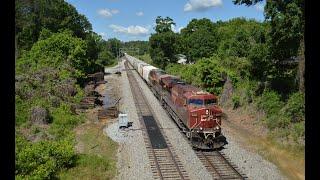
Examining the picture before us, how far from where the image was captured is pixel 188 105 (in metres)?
22.7

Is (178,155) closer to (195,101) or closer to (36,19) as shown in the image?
(195,101)

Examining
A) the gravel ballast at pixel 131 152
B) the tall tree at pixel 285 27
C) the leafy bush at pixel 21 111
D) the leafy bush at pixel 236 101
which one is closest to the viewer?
the gravel ballast at pixel 131 152

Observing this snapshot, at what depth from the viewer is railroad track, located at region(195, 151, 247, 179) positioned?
1817 cm

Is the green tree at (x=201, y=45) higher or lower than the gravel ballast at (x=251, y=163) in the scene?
higher

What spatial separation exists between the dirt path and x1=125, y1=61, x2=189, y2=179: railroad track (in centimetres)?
477

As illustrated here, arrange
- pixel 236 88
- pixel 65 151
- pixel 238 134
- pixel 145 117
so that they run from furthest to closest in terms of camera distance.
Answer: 1. pixel 236 88
2. pixel 145 117
3. pixel 238 134
4. pixel 65 151

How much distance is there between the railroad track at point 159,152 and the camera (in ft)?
61.0

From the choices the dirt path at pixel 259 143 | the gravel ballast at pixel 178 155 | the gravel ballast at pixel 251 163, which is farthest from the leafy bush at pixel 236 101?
the gravel ballast at pixel 251 163

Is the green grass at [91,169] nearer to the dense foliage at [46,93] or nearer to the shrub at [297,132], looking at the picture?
the dense foliage at [46,93]

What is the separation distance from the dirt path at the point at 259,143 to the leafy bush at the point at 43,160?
34.2 feet

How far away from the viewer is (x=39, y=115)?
30.3 metres
